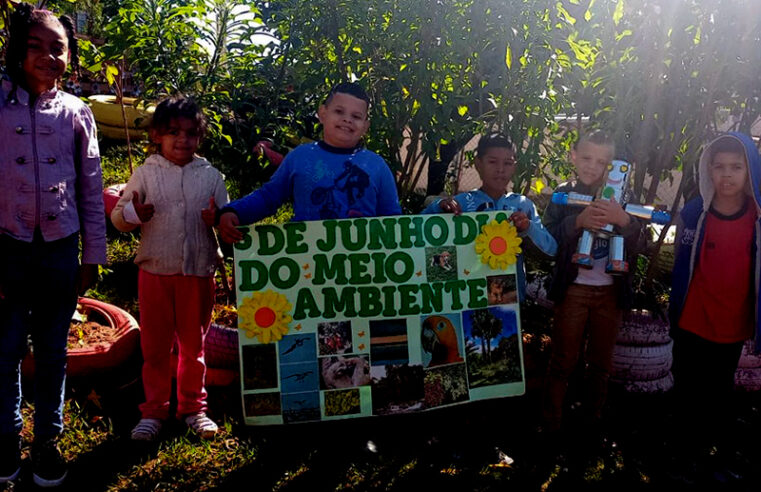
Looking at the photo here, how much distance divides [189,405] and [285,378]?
1.79ft

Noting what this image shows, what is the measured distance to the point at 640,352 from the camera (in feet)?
13.2

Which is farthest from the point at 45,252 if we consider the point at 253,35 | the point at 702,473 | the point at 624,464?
the point at 702,473

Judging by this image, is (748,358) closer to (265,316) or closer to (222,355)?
(265,316)

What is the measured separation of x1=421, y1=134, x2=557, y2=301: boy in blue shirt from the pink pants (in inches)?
46.4

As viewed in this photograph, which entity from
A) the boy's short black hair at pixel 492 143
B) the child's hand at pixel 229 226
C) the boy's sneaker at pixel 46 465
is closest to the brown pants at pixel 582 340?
the boy's short black hair at pixel 492 143

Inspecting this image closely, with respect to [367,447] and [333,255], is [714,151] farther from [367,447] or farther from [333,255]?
[367,447]

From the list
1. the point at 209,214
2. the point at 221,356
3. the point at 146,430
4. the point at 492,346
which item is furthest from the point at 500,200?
the point at 146,430

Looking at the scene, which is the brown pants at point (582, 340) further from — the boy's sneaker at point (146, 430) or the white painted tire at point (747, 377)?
the boy's sneaker at point (146, 430)

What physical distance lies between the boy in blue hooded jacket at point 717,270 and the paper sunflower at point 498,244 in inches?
32.3

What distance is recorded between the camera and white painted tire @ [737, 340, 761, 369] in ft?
13.8

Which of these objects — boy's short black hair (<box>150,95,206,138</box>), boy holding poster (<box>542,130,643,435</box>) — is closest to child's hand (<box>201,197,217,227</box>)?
boy's short black hair (<box>150,95,206,138</box>)

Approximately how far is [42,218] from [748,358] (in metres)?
3.92

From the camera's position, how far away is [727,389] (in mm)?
3482

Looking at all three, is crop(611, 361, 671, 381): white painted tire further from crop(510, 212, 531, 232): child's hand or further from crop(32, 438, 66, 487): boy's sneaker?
crop(32, 438, 66, 487): boy's sneaker
